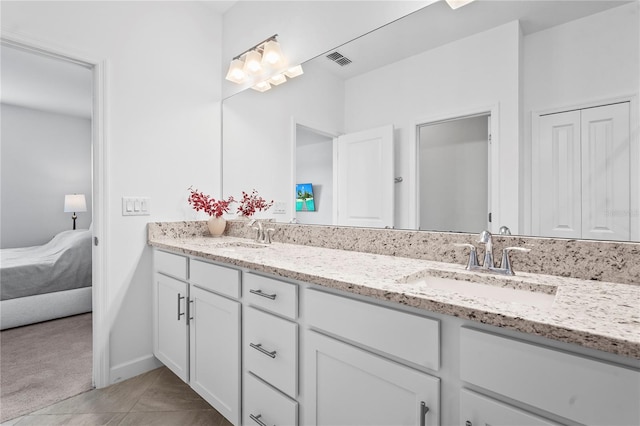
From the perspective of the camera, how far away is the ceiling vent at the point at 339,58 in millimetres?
1696

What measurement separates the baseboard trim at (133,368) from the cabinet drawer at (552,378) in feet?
6.84

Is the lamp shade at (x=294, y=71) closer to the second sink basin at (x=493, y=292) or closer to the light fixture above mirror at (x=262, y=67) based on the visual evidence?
the light fixture above mirror at (x=262, y=67)

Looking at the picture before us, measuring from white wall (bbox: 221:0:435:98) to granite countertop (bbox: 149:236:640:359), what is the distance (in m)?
1.17

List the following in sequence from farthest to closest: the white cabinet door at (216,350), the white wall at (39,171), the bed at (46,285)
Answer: the white wall at (39,171)
the bed at (46,285)
the white cabinet door at (216,350)

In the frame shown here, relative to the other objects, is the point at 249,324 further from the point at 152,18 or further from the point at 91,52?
the point at 152,18

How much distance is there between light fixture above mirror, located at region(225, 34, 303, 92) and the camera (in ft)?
6.75

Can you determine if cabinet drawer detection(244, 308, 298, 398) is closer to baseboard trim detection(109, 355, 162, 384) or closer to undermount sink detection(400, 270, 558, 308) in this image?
undermount sink detection(400, 270, 558, 308)

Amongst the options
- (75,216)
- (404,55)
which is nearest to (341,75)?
(404,55)

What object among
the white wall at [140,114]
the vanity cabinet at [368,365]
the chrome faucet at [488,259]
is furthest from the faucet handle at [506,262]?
the white wall at [140,114]

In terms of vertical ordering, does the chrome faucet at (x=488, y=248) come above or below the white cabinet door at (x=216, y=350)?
above

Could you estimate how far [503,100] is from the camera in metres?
1.17

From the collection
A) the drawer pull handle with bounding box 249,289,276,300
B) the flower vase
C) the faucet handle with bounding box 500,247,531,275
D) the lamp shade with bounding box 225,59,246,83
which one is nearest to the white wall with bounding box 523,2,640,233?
the faucet handle with bounding box 500,247,531,275

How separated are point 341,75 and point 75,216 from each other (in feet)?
16.1

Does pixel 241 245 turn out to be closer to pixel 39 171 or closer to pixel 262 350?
pixel 262 350
